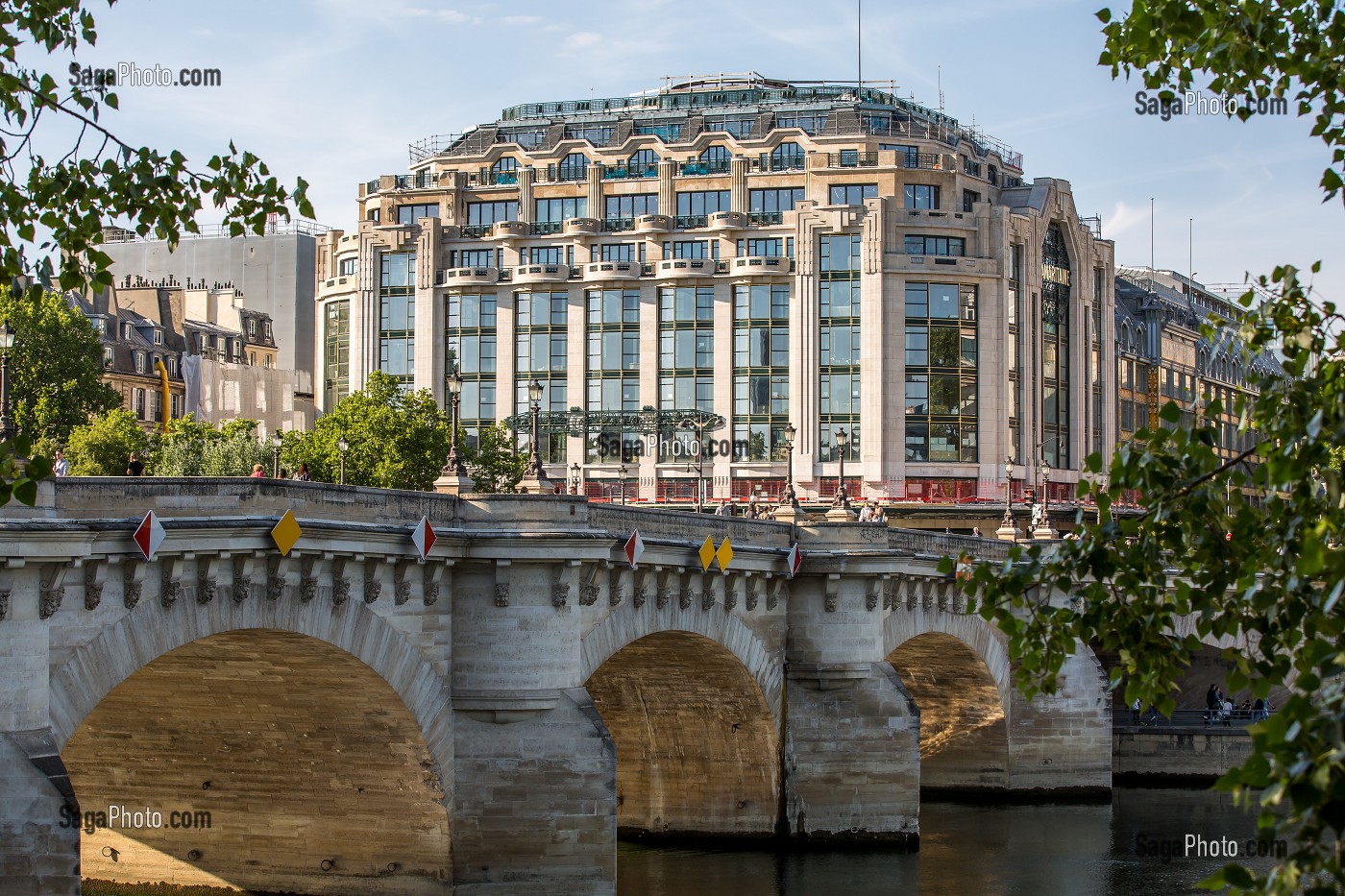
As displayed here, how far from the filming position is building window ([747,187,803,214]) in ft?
398

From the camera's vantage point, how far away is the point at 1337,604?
1473 centimetres

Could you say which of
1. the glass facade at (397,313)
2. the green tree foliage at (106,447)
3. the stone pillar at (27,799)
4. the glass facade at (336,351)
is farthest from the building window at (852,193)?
the stone pillar at (27,799)

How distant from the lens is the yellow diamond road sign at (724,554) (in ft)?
162

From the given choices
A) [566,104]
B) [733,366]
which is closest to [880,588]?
[733,366]

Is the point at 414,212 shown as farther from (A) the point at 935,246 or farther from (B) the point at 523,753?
(B) the point at 523,753

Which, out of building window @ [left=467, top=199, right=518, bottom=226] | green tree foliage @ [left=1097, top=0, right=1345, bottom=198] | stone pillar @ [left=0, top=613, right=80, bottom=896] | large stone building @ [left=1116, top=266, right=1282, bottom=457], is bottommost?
stone pillar @ [left=0, top=613, right=80, bottom=896]

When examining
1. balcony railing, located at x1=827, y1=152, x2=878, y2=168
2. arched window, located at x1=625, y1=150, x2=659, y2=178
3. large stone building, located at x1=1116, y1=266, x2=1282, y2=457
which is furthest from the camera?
large stone building, located at x1=1116, y1=266, x2=1282, y2=457

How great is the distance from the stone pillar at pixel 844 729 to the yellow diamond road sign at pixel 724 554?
662 centimetres

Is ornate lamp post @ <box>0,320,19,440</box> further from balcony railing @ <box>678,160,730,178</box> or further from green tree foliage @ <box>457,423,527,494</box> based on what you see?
balcony railing @ <box>678,160,730,178</box>

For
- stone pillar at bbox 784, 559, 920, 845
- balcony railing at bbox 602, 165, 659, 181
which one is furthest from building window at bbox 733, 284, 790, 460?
stone pillar at bbox 784, 559, 920, 845

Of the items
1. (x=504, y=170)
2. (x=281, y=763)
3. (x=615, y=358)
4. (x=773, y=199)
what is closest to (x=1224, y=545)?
(x=281, y=763)

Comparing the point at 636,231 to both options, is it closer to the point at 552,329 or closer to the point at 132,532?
the point at 552,329

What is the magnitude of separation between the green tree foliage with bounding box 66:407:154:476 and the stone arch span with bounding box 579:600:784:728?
48.2 meters

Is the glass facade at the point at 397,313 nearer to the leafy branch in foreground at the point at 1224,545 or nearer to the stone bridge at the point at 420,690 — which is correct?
the stone bridge at the point at 420,690
